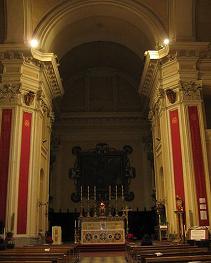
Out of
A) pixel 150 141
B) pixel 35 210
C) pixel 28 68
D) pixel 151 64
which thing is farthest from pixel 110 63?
pixel 35 210

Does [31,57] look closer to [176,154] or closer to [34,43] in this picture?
[34,43]

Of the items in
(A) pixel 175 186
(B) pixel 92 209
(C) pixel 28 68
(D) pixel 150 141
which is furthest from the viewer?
(D) pixel 150 141

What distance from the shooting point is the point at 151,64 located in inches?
562

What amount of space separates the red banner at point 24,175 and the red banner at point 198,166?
19.8 ft

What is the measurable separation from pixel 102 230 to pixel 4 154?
477 cm

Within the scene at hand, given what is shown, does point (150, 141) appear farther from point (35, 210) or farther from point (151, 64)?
point (35, 210)

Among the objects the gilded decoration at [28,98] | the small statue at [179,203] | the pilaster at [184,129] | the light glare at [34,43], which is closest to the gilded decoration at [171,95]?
the pilaster at [184,129]

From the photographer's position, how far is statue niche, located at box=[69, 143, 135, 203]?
19.4m

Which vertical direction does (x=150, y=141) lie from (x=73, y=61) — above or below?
below

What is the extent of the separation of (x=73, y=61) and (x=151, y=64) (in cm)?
726

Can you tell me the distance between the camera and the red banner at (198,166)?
11758mm

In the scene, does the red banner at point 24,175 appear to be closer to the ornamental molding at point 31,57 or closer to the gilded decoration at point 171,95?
the ornamental molding at point 31,57

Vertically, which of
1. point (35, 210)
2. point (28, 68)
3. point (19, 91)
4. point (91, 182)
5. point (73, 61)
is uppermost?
point (73, 61)

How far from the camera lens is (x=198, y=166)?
12.2m
